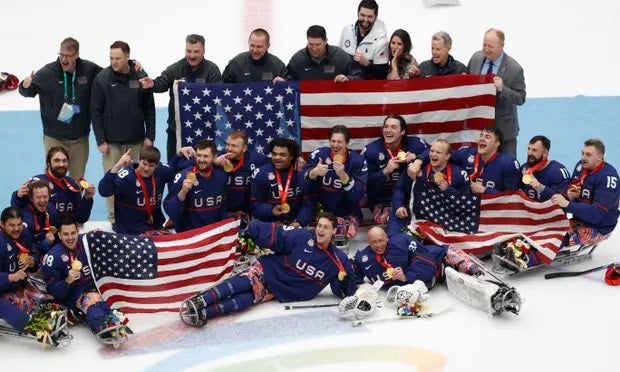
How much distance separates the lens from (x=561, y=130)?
49.4 ft

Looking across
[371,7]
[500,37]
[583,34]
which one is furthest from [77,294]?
[583,34]

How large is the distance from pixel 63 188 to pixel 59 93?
1573 mm

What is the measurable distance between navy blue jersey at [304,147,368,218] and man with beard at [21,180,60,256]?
2.72 m

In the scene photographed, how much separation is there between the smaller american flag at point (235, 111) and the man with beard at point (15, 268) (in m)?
2.77

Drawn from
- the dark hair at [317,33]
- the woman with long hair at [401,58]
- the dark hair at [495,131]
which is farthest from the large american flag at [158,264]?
the woman with long hair at [401,58]

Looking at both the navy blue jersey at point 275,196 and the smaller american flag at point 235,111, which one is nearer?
the navy blue jersey at point 275,196

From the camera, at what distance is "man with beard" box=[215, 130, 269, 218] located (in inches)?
440

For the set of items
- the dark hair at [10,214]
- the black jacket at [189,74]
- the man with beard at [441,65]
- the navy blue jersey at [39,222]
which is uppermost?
the man with beard at [441,65]

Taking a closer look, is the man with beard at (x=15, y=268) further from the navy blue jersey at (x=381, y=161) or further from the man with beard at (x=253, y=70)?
the navy blue jersey at (x=381, y=161)

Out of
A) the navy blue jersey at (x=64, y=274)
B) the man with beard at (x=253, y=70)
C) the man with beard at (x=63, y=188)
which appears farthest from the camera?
the man with beard at (x=253, y=70)

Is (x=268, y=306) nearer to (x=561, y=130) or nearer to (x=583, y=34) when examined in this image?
(x=561, y=130)

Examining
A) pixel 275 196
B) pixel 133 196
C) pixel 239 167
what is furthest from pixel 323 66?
pixel 133 196

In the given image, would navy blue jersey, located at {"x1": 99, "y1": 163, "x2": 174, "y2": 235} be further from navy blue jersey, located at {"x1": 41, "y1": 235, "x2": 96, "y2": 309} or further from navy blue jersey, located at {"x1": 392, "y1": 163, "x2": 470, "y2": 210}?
navy blue jersey, located at {"x1": 392, "y1": 163, "x2": 470, "y2": 210}

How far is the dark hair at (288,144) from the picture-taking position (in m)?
11.0
